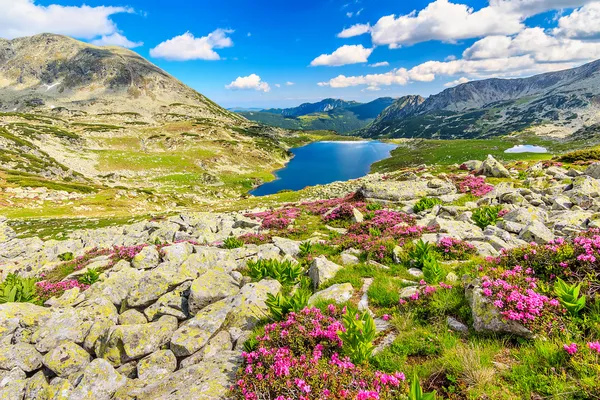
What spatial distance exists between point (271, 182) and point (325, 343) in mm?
147724

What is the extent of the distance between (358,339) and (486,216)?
14.6 metres

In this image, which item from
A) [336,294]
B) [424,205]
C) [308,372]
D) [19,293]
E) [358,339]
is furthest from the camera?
[424,205]

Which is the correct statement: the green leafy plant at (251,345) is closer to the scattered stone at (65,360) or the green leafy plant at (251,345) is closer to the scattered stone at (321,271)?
the scattered stone at (321,271)

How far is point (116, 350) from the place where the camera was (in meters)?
8.30

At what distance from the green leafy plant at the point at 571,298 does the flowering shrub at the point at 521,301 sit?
143mm

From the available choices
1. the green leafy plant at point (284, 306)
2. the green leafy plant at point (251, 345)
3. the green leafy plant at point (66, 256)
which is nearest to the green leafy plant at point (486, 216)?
the green leafy plant at point (284, 306)

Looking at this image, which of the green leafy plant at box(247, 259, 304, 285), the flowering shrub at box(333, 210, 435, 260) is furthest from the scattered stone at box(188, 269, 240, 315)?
the flowering shrub at box(333, 210, 435, 260)

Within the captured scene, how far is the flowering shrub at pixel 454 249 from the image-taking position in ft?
36.9

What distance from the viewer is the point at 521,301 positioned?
6035mm

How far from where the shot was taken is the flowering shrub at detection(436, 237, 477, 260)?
1123 cm

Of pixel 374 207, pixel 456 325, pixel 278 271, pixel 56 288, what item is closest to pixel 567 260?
pixel 456 325

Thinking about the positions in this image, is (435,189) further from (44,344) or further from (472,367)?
(44,344)

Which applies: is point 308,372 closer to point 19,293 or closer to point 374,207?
point 19,293

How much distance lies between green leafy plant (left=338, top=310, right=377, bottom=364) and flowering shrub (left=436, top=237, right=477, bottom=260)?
715 cm
